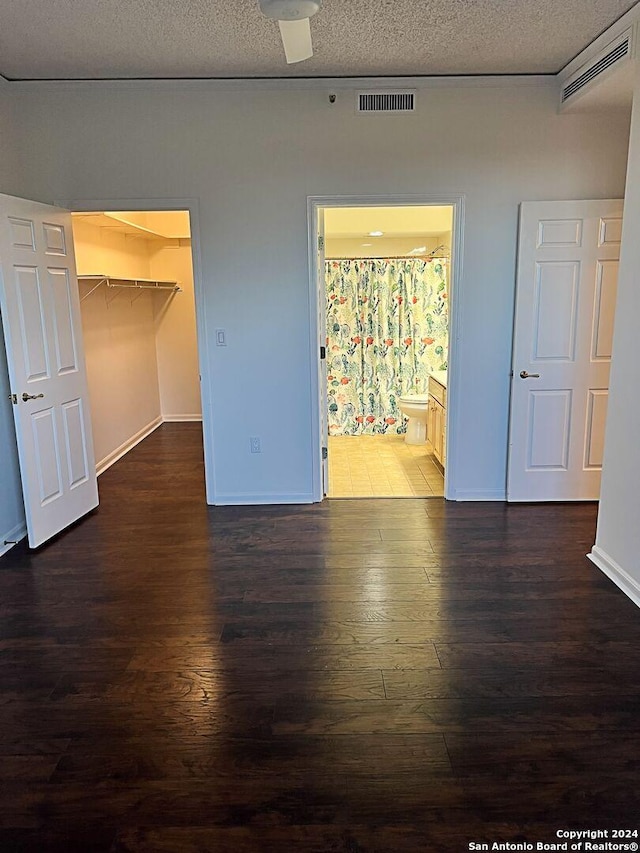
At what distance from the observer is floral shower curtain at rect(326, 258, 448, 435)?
6168 millimetres

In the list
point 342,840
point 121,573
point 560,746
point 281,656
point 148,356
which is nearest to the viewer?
point 342,840

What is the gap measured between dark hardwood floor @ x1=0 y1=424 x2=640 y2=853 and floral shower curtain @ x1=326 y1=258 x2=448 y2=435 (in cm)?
278

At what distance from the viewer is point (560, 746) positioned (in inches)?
76.2

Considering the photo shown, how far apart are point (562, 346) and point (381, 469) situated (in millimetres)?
1851

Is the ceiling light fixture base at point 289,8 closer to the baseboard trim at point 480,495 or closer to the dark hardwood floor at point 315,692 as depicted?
the dark hardwood floor at point 315,692

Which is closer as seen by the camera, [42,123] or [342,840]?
[342,840]

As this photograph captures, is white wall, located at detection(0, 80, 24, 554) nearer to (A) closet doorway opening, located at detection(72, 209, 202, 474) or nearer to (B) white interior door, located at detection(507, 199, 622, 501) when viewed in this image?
(A) closet doorway opening, located at detection(72, 209, 202, 474)

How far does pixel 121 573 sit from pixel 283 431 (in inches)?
58.8

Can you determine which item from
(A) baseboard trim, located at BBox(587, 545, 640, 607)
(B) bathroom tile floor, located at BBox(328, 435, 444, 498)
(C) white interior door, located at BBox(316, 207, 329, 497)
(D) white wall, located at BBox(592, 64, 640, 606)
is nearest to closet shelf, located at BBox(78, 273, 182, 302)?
(C) white interior door, located at BBox(316, 207, 329, 497)

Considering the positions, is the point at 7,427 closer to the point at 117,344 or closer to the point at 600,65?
the point at 117,344

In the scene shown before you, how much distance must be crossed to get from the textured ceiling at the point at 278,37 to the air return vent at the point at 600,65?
0.12 meters

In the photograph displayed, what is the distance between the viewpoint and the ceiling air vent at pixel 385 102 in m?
3.75

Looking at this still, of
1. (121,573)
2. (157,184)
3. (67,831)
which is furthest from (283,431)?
(67,831)

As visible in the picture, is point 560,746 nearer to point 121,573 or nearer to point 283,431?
point 121,573
